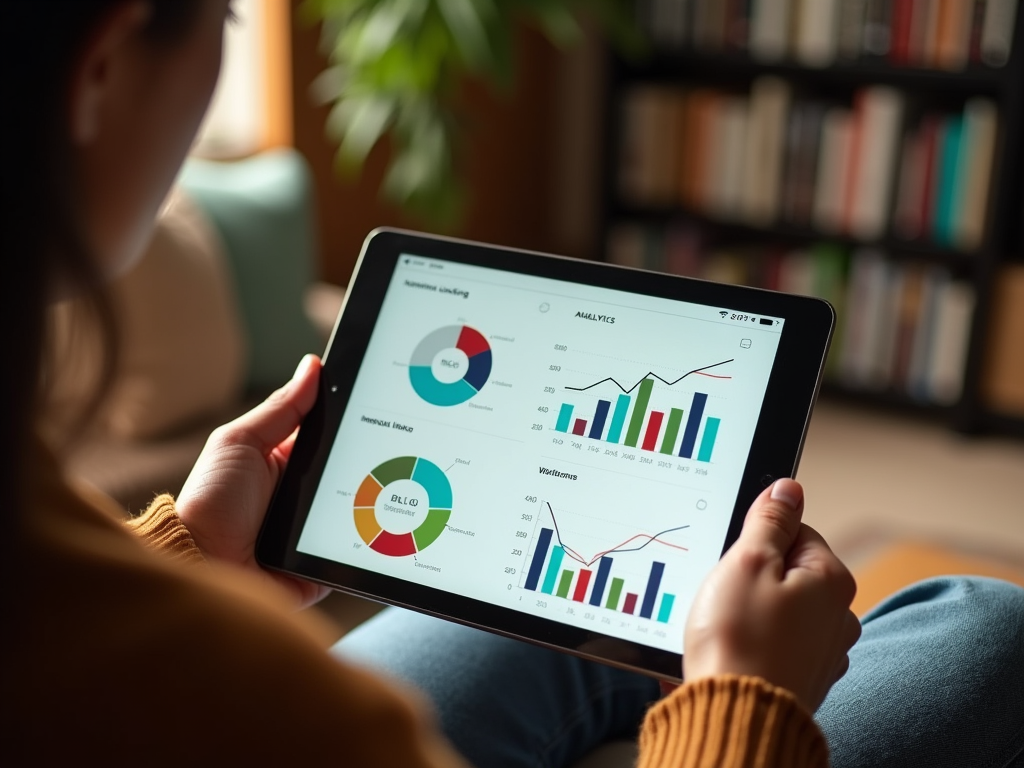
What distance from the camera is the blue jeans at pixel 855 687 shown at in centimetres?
75

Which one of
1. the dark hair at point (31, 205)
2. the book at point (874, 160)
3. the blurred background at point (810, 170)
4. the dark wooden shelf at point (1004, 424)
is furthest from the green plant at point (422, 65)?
the dark hair at point (31, 205)

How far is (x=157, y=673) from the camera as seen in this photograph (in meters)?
0.42

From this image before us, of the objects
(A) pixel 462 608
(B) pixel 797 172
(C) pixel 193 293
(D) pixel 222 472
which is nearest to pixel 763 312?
(A) pixel 462 608

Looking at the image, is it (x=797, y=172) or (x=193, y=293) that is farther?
(x=797, y=172)

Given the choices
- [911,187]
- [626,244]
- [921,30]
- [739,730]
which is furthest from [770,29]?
[739,730]

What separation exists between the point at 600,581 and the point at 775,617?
0.16 meters

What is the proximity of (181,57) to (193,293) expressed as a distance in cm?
129

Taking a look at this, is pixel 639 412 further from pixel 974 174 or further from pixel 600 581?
pixel 974 174

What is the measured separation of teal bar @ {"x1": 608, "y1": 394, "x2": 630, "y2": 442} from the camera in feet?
2.54

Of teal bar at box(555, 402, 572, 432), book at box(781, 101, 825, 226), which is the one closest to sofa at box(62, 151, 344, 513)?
teal bar at box(555, 402, 572, 432)

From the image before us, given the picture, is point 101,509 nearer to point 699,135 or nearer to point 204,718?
point 204,718

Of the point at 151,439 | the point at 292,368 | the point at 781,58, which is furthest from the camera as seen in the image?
the point at 781,58

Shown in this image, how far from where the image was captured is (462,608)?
78 centimetres

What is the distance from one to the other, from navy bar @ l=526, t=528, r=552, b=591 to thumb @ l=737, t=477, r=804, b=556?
137mm
